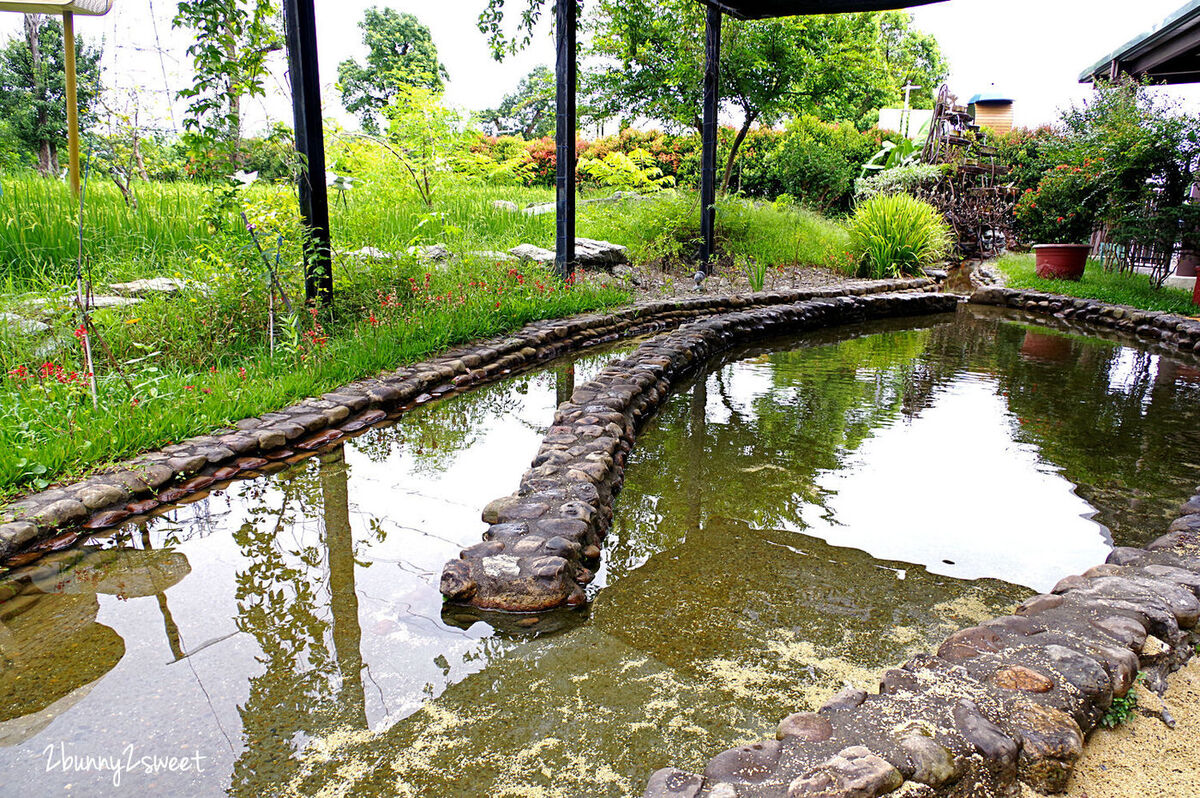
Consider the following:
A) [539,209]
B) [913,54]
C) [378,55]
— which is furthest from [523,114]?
[539,209]

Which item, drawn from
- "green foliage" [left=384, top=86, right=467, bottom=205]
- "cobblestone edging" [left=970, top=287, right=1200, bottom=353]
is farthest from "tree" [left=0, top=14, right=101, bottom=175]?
"cobblestone edging" [left=970, top=287, right=1200, bottom=353]

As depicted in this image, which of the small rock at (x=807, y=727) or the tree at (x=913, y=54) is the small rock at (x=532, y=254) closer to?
the small rock at (x=807, y=727)

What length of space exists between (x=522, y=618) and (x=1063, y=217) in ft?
35.9

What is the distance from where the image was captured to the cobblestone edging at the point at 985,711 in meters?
1.37

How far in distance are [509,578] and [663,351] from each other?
10.9ft

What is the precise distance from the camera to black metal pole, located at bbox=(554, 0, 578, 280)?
21.5 feet

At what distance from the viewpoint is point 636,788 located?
59.2 inches

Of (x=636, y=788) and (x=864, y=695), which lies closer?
(x=636, y=788)

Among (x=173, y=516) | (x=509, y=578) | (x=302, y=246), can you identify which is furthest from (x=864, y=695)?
(x=302, y=246)

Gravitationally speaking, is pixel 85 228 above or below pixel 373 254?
above

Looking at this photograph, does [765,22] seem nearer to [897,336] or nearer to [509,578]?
[897,336]

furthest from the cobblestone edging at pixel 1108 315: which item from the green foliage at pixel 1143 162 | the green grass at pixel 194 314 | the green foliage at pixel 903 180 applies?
the green grass at pixel 194 314

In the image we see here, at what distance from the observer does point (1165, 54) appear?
958 cm

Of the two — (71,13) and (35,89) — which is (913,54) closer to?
(35,89)
